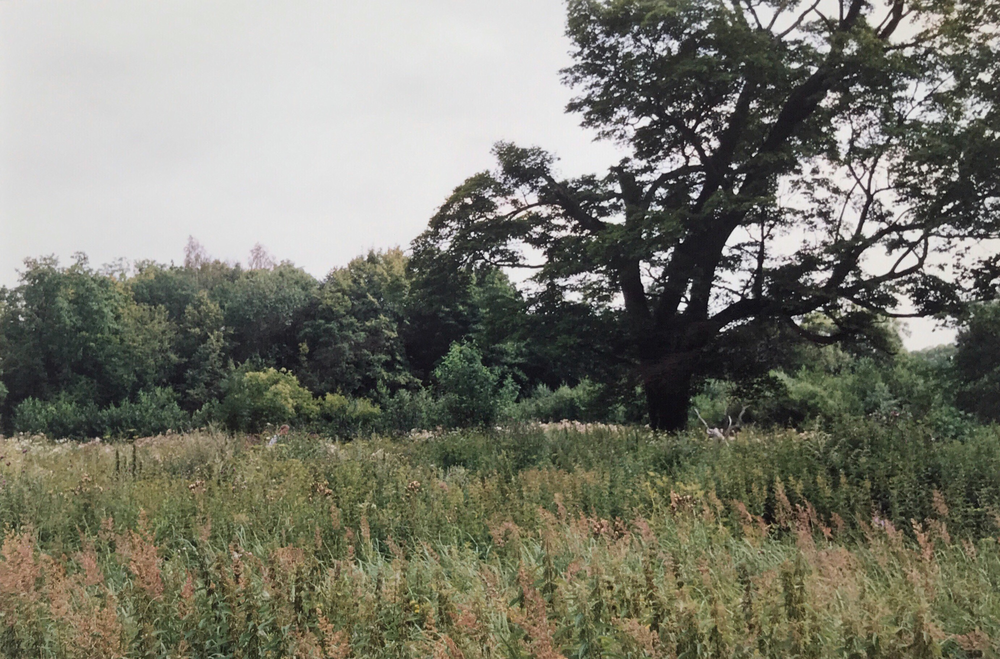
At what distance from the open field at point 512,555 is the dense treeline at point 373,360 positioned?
4.93 metres

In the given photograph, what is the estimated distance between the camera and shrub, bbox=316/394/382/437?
16344 mm

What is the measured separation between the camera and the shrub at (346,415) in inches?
643

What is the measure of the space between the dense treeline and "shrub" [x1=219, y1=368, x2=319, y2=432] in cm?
5

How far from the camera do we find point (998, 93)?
11.2m

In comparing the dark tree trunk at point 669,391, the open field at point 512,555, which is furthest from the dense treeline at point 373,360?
the open field at point 512,555

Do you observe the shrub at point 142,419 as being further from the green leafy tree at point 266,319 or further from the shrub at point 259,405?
the green leafy tree at point 266,319

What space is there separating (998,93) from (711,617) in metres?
11.9

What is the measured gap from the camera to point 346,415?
1742 cm

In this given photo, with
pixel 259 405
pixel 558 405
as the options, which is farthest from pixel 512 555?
pixel 558 405

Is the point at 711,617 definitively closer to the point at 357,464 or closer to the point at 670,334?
the point at 357,464

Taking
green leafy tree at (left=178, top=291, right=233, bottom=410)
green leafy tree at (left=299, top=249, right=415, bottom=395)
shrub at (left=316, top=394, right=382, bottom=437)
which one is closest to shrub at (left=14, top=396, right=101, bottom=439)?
green leafy tree at (left=178, top=291, right=233, bottom=410)

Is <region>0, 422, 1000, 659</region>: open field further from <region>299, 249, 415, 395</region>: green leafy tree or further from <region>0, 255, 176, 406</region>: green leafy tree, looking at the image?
<region>0, 255, 176, 406</region>: green leafy tree

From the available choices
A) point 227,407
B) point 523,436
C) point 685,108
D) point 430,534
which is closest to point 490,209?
point 685,108

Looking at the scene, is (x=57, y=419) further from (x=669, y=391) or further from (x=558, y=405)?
(x=669, y=391)
